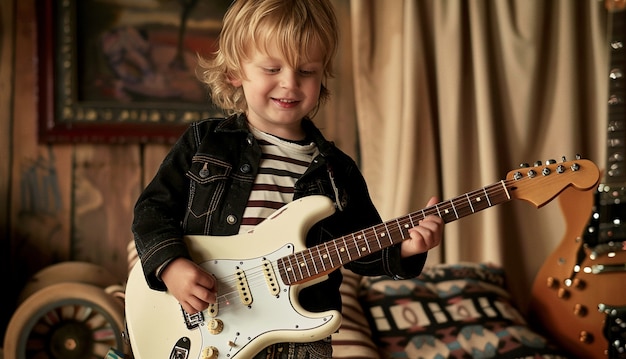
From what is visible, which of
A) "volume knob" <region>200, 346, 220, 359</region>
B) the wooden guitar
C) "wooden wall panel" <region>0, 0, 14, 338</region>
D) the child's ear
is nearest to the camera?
"volume knob" <region>200, 346, 220, 359</region>

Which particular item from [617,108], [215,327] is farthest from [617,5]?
[215,327]

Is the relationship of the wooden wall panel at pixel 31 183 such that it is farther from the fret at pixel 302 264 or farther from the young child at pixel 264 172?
the fret at pixel 302 264

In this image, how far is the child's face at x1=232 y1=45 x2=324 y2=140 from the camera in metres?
1.03

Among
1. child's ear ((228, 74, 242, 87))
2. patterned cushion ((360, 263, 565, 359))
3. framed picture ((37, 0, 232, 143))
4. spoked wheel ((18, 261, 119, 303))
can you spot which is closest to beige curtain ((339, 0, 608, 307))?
patterned cushion ((360, 263, 565, 359))

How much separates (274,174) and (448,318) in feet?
2.39

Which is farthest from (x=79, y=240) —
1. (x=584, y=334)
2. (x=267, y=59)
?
(x=584, y=334)

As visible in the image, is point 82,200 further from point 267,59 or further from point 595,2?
point 595,2

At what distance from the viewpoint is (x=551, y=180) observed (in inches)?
39.9

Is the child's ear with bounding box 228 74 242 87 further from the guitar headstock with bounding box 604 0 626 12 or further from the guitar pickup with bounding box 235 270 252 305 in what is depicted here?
the guitar headstock with bounding box 604 0 626 12

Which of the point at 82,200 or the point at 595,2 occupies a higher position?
the point at 595,2

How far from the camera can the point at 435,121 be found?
2.13 metres

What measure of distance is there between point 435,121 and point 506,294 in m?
0.63

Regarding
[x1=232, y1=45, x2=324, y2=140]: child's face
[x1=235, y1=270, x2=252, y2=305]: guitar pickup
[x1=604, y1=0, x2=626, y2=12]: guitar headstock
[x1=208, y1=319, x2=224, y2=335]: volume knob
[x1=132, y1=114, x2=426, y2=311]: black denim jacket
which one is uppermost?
[x1=604, y1=0, x2=626, y2=12]: guitar headstock

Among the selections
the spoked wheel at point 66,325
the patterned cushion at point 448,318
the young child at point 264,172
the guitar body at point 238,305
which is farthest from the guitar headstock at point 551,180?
the spoked wheel at point 66,325
